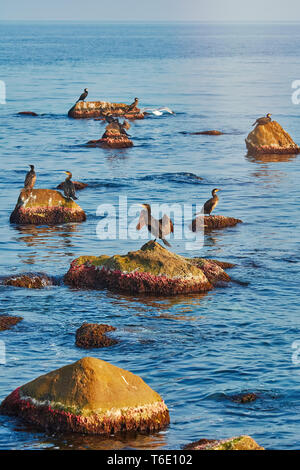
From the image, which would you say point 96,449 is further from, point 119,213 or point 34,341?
point 119,213

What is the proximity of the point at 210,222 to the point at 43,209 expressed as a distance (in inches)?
242

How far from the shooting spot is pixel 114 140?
172ft

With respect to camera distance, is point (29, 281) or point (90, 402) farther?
point (29, 281)

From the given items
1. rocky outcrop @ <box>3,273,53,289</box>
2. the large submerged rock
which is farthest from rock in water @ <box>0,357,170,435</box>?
rocky outcrop @ <box>3,273,53,289</box>

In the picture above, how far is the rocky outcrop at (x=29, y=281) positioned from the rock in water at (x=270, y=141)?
28424 millimetres

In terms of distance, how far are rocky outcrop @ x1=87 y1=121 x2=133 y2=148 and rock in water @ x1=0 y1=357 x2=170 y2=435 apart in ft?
126

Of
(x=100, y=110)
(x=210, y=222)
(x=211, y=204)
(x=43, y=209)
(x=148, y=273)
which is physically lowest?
(x=148, y=273)

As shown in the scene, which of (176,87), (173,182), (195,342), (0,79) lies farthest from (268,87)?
(195,342)

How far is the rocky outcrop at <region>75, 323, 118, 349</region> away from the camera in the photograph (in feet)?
59.4

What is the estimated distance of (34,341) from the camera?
60.2 ft

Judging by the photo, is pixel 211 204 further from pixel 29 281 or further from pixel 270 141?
pixel 270 141

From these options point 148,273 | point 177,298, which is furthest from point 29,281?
point 177,298

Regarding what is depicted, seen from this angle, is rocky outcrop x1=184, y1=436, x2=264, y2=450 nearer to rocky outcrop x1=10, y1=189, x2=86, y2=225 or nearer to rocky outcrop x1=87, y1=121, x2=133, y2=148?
rocky outcrop x1=10, y1=189, x2=86, y2=225

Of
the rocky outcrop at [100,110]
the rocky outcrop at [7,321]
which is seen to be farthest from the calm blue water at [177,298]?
the rocky outcrop at [100,110]
